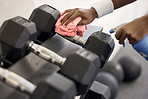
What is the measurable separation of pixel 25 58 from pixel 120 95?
156cm

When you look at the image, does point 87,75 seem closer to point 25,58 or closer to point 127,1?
point 25,58

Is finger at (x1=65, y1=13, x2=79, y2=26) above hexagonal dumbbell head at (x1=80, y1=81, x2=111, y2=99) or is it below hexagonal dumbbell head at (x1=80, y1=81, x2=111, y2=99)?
above

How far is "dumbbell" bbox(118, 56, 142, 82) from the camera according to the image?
1989mm

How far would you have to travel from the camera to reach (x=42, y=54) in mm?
645

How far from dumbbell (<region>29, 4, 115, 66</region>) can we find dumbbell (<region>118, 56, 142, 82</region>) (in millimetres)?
1305

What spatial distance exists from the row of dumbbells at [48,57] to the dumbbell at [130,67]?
1310mm

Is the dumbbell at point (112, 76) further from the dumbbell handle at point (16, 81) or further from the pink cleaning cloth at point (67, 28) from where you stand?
the dumbbell handle at point (16, 81)

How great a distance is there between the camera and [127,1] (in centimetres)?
100

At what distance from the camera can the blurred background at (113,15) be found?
2.98 ft

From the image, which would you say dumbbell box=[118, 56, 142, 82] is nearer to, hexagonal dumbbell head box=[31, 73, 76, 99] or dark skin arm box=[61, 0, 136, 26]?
dark skin arm box=[61, 0, 136, 26]

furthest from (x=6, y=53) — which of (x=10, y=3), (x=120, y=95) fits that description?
(x=120, y=95)

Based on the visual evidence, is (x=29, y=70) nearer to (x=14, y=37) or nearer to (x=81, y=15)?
(x=14, y=37)

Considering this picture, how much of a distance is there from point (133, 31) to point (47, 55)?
15.3 inches

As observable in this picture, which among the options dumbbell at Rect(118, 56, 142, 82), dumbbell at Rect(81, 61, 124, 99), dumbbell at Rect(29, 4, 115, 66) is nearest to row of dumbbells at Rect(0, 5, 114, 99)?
dumbbell at Rect(29, 4, 115, 66)
